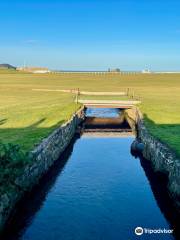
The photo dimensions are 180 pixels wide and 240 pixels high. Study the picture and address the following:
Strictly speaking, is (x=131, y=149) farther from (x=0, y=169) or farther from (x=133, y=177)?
(x=0, y=169)

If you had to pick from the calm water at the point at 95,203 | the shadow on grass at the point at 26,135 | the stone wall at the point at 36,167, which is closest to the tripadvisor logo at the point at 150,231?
the calm water at the point at 95,203

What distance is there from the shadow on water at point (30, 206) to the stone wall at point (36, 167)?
0.45 meters

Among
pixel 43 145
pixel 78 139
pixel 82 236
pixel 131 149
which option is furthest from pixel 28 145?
pixel 78 139

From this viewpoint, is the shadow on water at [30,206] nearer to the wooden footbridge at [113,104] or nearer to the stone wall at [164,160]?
the stone wall at [164,160]

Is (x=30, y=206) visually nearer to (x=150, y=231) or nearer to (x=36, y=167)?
(x=36, y=167)

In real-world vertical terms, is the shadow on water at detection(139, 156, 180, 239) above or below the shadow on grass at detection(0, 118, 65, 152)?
below

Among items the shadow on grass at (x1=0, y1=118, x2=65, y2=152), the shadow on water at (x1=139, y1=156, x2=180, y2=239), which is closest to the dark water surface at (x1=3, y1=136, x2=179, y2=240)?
the shadow on water at (x1=139, y1=156, x2=180, y2=239)

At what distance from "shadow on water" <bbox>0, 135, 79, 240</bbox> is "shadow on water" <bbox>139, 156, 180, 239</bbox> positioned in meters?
8.01

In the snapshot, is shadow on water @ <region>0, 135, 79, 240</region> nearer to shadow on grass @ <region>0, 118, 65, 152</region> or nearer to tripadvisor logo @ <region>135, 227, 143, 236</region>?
shadow on grass @ <region>0, 118, 65, 152</region>

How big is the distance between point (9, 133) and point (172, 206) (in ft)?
59.9

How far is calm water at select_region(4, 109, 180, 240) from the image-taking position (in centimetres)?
2298

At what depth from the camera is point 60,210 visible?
26281 mm

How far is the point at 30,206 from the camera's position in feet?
87.4

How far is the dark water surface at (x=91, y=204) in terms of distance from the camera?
22969 mm
